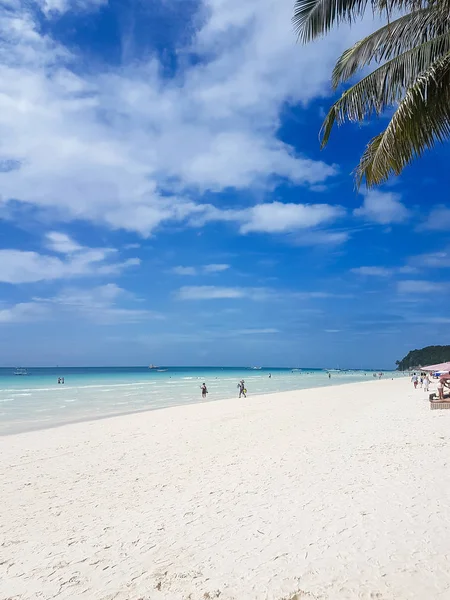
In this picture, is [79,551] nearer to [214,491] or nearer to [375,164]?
[214,491]

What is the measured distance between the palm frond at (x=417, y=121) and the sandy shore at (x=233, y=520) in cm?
477

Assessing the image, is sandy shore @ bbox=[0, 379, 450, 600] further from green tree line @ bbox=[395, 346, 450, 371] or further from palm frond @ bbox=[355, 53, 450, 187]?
green tree line @ bbox=[395, 346, 450, 371]

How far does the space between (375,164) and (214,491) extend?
5713 millimetres

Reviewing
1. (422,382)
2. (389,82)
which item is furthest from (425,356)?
(389,82)

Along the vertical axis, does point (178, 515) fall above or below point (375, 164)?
below

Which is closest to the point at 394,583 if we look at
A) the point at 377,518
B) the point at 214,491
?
the point at 377,518

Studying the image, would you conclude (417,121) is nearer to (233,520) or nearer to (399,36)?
(399,36)

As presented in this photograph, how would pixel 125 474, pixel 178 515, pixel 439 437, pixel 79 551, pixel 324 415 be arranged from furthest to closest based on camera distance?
1. pixel 324 415
2. pixel 439 437
3. pixel 125 474
4. pixel 178 515
5. pixel 79 551

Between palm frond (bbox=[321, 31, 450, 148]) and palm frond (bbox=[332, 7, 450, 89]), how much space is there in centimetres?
34

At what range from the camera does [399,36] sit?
229 inches

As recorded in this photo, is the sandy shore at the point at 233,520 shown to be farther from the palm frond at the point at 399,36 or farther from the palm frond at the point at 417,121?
the palm frond at the point at 399,36

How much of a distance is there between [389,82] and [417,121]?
2.81 feet

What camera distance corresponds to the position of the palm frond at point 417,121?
16.9 feet

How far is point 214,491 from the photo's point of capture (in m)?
6.74
